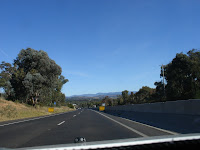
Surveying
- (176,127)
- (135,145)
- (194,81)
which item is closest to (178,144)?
(135,145)

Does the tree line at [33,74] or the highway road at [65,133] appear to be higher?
the tree line at [33,74]

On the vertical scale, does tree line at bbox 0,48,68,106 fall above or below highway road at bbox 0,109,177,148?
above

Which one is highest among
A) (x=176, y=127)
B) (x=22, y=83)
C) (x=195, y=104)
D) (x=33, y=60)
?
(x=33, y=60)

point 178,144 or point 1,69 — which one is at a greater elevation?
point 1,69

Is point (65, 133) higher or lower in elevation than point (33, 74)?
lower

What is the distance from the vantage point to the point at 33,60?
40.9 m

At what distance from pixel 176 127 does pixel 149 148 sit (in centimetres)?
655

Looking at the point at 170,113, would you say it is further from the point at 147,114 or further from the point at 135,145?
the point at 135,145

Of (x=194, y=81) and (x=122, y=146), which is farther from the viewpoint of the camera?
(x=194, y=81)

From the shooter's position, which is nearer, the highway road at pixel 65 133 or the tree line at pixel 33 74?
the highway road at pixel 65 133

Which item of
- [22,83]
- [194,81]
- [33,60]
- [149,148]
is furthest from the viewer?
[194,81]

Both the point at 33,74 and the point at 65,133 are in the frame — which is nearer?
the point at 65,133

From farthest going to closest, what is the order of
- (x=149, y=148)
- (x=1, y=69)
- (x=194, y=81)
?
(x=1, y=69), (x=194, y=81), (x=149, y=148)

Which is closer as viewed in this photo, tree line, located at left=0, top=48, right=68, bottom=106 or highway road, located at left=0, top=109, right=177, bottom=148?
highway road, located at left=0, top=109, right=177, bottom=148
